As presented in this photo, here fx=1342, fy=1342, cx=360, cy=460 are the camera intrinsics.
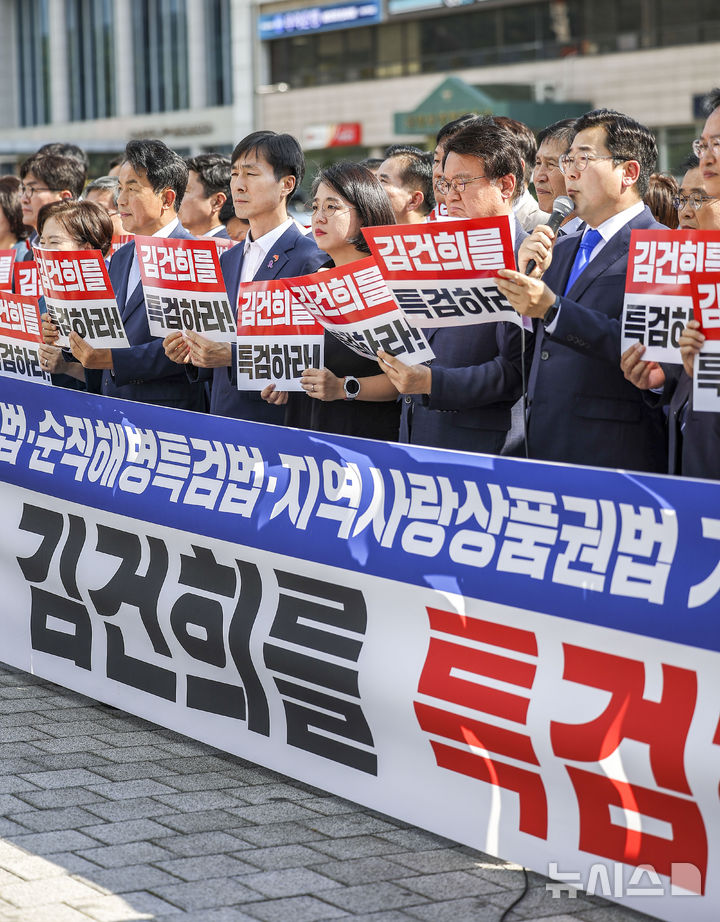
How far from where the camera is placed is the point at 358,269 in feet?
13.8

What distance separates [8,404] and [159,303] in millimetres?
1009

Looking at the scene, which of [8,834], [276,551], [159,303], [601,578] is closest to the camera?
[601,578]

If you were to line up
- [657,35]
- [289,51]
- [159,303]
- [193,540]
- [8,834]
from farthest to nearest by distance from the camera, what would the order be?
[289,51]
[657,35]
[159,303]
[193,540]
[8,834]

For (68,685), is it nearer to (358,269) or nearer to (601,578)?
(358,269)

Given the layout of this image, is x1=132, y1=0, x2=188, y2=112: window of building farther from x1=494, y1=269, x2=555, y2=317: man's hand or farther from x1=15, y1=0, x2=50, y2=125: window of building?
x1=494, y1=269, x2=555, y2=317: man's hand

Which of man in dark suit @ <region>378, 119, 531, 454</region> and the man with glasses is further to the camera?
the man with glasses

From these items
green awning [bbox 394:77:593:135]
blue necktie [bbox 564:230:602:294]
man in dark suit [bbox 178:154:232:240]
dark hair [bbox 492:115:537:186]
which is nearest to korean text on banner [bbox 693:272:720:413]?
blue necktie [bbox 564:230:602:294]

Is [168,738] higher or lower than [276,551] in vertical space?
lower

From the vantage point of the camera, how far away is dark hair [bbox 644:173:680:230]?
245 inches

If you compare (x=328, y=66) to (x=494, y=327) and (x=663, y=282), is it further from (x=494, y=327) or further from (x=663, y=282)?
(x=663, y=282)

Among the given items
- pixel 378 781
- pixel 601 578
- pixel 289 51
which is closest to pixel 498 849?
pixel 378 781

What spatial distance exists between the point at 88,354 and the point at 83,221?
88 centimetres

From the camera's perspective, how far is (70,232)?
20.3ft

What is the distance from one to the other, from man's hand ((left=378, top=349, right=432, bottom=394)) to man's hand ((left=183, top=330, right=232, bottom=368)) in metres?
0.96
